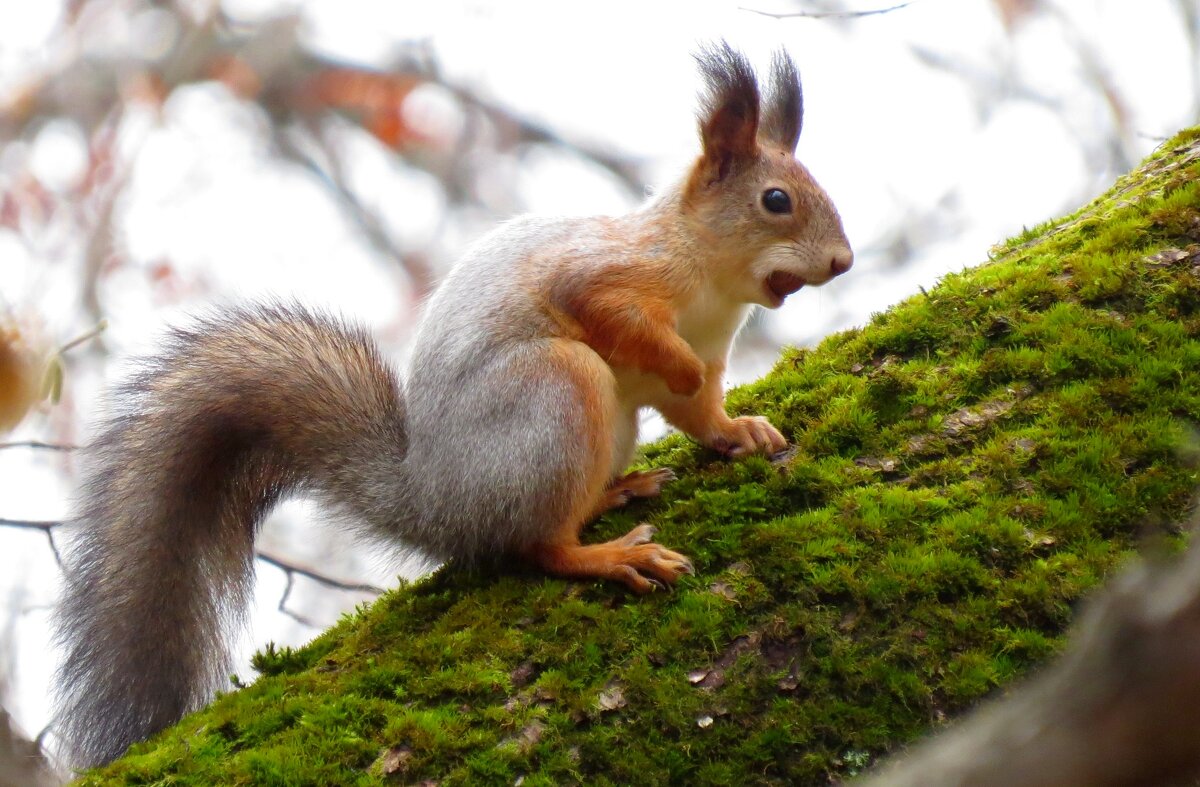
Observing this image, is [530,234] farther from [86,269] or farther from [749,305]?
[86,269]

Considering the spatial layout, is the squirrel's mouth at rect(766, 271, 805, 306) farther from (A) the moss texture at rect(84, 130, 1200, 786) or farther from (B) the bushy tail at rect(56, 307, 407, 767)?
(B) the bushy tail at rect(56, 307, 407, 767)

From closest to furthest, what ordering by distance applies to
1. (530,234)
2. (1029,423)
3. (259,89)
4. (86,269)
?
(1029,423) → (530,234) → (86,269) → (259,89)

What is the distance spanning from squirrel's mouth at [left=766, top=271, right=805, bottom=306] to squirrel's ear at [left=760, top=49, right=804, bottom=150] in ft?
1.74

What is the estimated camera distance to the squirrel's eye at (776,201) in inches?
125

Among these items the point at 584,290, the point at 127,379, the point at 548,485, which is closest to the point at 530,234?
the point at 584,290

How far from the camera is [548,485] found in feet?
8.61

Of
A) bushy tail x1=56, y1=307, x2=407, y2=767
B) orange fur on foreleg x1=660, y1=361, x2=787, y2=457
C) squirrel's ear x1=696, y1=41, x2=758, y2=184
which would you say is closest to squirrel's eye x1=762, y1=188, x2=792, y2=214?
squirrel's ear x1=696, y1=41, x2=758, y2=184

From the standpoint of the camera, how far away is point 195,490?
2.73 m

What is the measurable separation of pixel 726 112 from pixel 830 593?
1.60 metres

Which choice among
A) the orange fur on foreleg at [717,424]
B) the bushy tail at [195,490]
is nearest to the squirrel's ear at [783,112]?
the orange fur on foreleg at [717,424]

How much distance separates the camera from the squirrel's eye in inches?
125

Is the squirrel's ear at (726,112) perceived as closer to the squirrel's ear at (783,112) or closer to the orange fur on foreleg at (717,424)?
the squirrel's ear at (783,112)

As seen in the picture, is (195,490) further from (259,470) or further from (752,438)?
(752,438)

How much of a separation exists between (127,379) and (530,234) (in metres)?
1.18
